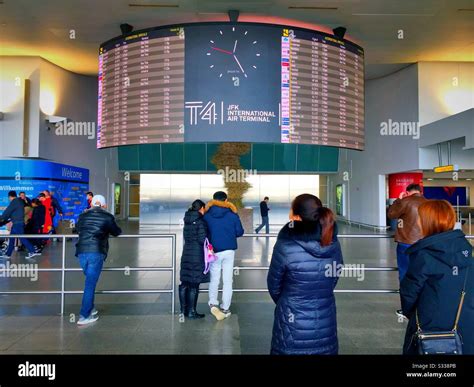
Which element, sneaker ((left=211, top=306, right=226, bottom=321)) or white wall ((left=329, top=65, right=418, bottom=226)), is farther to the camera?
white wall ((left=329, top=65, right=418, bottom=226))

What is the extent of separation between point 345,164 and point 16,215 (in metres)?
18.2

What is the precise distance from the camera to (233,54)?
17.9 feet

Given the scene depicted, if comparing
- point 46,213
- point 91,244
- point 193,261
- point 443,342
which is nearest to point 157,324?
point 193,261

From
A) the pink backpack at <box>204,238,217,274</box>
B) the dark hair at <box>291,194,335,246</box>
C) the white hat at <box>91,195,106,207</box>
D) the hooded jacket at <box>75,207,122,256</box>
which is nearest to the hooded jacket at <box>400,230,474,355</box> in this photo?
the dark hair at <box>291,194,335,246</box>

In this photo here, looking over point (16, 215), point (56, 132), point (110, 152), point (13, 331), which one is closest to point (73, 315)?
point (13, 331)

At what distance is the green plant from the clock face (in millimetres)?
7863

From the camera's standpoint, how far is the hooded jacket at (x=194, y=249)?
483cm

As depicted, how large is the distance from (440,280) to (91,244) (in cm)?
399

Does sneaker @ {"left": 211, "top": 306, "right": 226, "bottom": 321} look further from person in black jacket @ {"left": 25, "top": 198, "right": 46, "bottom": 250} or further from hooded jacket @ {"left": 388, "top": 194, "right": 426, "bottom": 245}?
person in black jacket @ {"left": 25, "top": 198, "right": 46, "bottom": 250}

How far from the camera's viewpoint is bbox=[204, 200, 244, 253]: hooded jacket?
4.85 m

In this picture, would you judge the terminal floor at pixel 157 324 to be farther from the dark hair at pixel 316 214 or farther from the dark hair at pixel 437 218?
the dark hair at pixel 437 218

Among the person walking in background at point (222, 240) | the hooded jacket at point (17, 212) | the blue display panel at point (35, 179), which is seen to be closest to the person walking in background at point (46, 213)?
the hooded jacket at point (17, 212)

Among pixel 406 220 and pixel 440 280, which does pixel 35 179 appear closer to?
pixel 406 220
